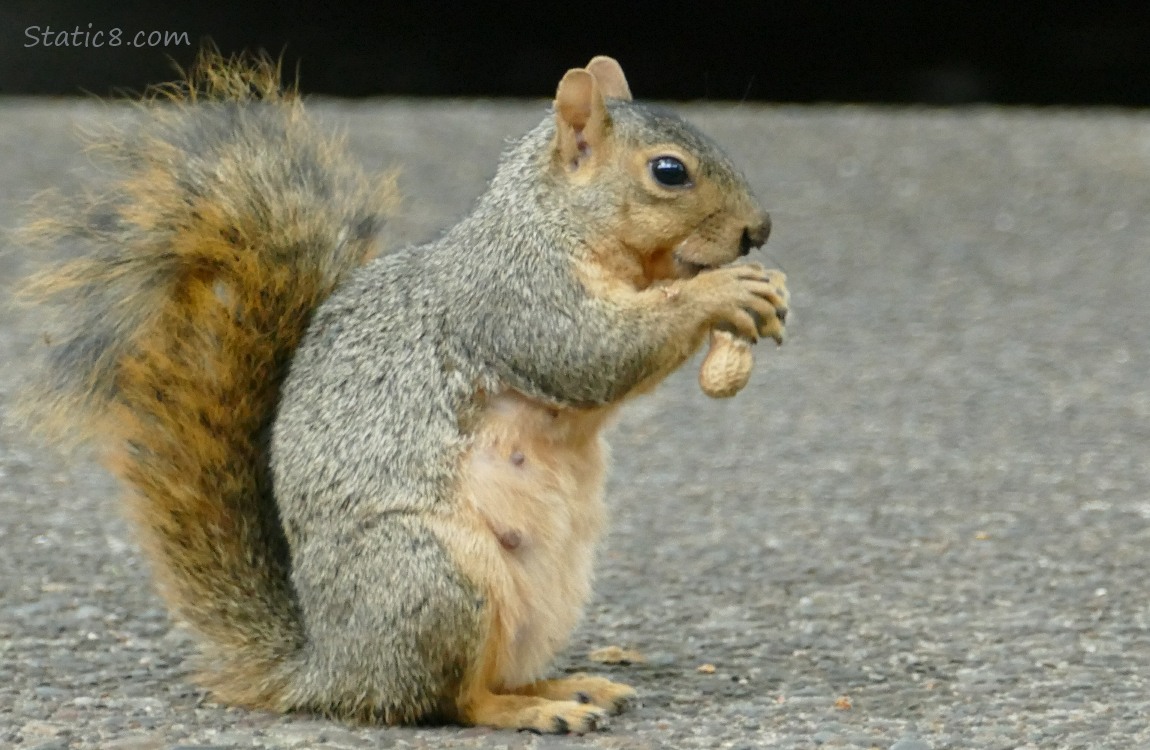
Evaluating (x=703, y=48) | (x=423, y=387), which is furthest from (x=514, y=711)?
(x=703, y=48)

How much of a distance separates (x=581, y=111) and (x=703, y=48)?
6.19 metres

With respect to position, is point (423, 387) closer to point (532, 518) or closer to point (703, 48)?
point (532, 518)

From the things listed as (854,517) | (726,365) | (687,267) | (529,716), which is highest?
(854,517)

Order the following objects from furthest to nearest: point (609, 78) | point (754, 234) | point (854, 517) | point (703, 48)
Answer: point (703, 48) → point (854, 517) → point (609, 78) → point (754, 234)

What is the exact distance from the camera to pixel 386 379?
2.61 meters

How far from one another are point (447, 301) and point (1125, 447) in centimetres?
236

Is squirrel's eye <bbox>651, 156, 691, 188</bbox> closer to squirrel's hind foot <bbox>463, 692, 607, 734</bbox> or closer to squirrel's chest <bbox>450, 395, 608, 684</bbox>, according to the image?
squirrel's chest <bbox>450, 395, 608, 684</bbox>

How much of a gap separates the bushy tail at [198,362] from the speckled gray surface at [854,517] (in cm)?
17

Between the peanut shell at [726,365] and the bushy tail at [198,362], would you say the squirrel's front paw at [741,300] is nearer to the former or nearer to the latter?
the peanut shell at [726,365]

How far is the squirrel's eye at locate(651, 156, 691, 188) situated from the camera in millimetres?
2607

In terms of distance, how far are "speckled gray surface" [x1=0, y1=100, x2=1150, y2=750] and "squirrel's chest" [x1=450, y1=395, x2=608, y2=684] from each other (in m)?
0.15

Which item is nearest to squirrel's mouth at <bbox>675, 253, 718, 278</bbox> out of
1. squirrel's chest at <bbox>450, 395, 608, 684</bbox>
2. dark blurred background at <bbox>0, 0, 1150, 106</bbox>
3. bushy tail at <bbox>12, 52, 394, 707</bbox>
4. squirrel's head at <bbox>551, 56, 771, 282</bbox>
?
squirrel's head at <bbox>551, 56, 771, 282</bbox>

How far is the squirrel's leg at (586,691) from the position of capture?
106 inches

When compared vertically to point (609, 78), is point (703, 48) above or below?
above
